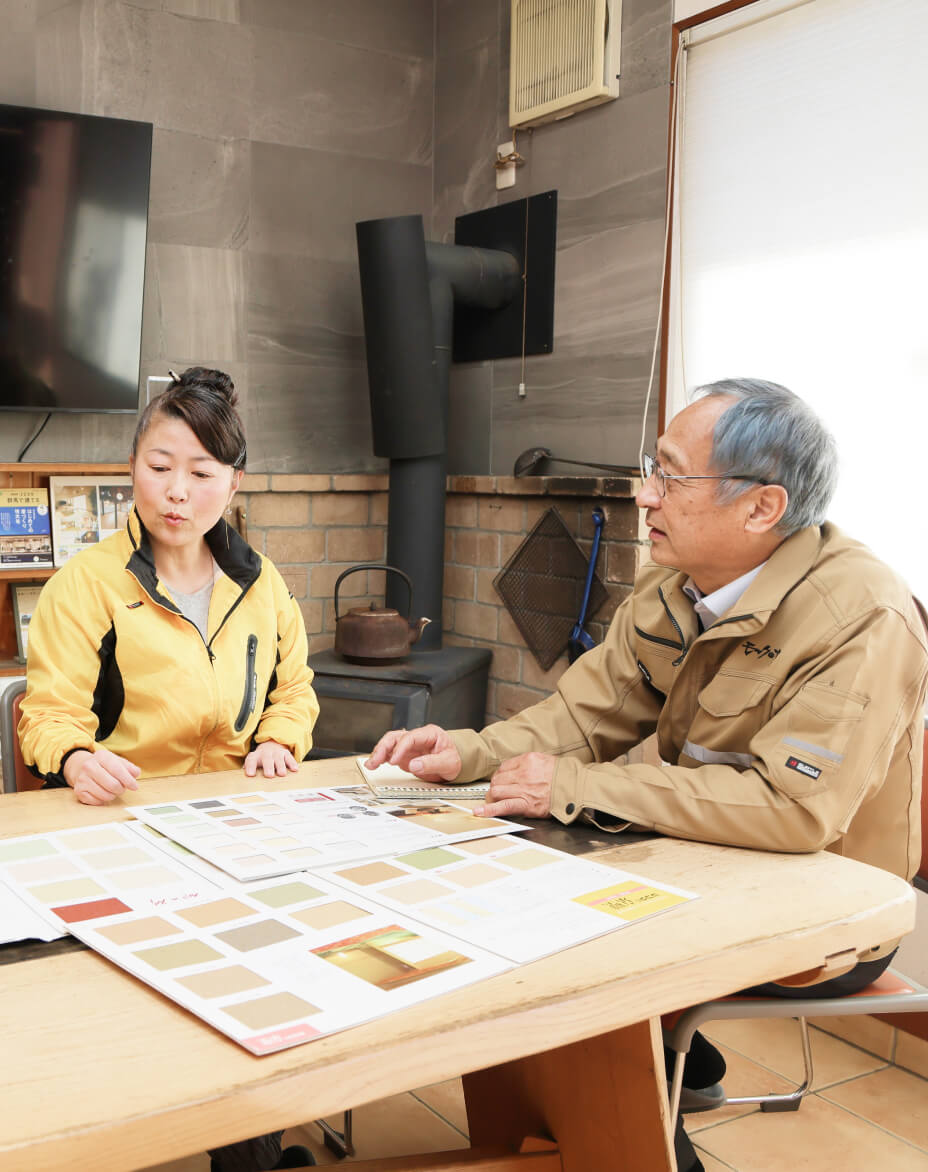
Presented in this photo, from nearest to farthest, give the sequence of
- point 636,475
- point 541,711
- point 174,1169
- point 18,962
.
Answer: point 18,962
point 541,711
point 174,1169
point 636,475

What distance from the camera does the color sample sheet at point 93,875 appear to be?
3.78 ft

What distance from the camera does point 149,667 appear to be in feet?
6.21

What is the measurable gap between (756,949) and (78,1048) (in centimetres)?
66

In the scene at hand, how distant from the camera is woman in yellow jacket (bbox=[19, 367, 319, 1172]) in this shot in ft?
6.04

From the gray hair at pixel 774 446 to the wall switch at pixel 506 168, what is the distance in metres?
2.62

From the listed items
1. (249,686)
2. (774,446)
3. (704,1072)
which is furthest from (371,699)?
(774,446)

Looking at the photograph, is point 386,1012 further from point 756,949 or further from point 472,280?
point 472,280

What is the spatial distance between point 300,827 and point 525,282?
9.47ft

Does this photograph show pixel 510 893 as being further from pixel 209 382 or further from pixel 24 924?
pixel 209 382

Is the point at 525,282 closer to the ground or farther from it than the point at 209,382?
farther from it

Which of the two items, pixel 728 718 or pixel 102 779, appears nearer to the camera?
pixel 102 779

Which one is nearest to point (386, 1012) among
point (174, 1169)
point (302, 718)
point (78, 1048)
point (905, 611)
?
point (78, 1048)

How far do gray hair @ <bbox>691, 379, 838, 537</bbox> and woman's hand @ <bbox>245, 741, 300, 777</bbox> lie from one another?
0.81 meters

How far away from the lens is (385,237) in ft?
11.9
